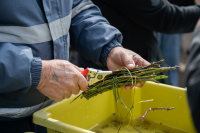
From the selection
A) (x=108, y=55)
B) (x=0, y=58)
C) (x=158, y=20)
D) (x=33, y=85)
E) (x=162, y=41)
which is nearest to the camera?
(x=0, y=58)

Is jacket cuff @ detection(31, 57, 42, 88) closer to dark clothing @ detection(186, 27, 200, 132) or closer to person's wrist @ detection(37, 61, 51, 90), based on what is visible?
person's wrist @ detection(37, 61, 51, 90)

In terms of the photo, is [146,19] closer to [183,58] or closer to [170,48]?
[170,48]

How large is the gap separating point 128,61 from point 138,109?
547 mm

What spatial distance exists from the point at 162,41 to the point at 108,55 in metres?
2.09

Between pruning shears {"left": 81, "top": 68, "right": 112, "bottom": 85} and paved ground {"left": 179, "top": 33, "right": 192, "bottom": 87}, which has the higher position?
pruning shears {"left": 81, "top": 68, "right": 112, "bottom": 85}

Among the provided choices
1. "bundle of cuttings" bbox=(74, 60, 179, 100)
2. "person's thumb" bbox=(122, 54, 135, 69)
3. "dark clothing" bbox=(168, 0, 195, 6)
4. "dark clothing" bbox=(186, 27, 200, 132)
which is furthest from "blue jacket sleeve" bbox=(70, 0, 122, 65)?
"dark clothing" bbox=(168, 0, 195, 6)

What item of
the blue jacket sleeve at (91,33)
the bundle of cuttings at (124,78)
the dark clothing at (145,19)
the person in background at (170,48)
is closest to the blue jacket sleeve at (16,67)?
the bundle of cuttings at (124,78)

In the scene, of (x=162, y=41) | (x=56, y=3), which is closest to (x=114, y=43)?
(x=56, y=3)

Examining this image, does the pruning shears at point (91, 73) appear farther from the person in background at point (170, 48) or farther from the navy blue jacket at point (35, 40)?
the person in background at point (170, 48)

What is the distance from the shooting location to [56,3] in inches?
59.5

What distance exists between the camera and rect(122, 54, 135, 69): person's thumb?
1.57 m

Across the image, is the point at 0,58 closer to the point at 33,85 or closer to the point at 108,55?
the point at 33,85

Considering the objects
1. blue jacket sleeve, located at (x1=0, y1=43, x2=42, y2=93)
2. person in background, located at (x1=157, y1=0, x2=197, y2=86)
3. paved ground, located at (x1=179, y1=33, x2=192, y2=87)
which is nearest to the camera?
blue jacket sleeve, located at (x1=0, y1=43, x2=42, y2=93)

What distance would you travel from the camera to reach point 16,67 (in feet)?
3.99
